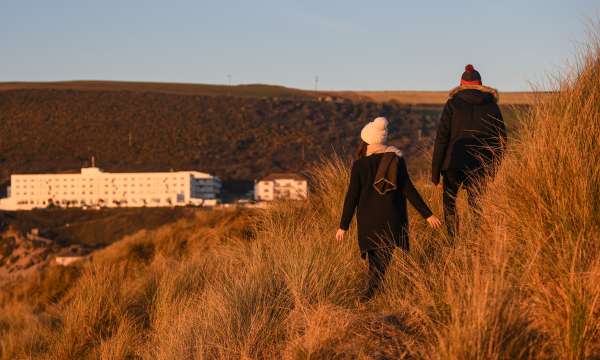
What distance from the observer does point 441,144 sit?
27.1 feet

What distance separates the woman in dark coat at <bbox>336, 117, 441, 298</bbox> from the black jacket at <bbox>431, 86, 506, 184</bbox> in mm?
1153

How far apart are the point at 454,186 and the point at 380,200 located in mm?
1395

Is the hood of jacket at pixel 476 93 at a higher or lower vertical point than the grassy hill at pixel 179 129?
higher

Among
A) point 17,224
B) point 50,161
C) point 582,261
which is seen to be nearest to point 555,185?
point 582,261

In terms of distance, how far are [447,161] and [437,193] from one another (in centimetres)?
194

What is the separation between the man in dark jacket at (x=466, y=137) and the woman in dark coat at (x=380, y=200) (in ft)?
3.77

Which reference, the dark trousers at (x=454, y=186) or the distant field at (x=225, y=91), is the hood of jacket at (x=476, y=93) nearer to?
the dark trousers at (x=454, y=186)

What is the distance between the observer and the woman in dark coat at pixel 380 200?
23.0 feet

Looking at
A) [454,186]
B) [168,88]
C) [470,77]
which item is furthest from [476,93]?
[168,88]

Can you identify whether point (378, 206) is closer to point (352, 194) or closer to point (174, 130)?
point (352, 194)

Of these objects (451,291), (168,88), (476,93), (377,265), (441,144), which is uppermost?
(476,93)

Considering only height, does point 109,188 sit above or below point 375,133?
below

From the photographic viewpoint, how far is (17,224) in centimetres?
7056

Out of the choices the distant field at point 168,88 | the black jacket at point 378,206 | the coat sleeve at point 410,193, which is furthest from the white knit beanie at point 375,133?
the distant field at point 168,88
